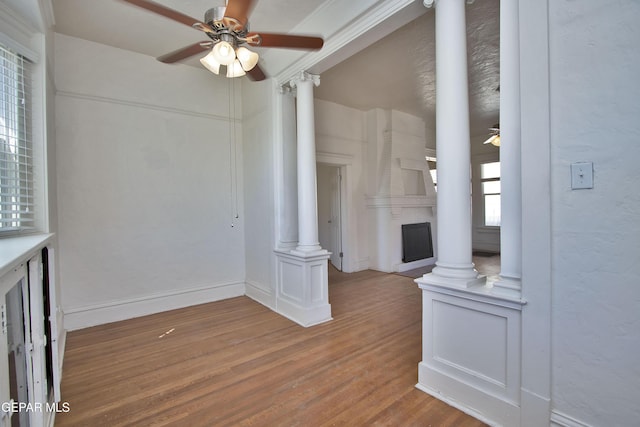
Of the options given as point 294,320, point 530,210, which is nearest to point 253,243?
point 294,320

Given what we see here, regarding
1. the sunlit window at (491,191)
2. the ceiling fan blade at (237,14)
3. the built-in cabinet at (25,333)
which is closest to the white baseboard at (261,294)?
the built-in cabinet at (25,333)

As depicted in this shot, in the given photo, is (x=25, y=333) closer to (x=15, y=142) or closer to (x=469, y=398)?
(x=15, y=142)

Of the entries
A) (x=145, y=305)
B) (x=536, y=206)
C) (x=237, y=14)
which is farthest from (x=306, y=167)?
(x=145, y=305)

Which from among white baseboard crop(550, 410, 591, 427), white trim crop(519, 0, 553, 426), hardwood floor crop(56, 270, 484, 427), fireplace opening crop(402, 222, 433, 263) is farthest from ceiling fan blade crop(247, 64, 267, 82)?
fireplace opening crop(402, 222, 433, 263)

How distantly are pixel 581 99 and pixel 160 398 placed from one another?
2.99 m

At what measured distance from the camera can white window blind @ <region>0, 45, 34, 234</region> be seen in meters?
1.96

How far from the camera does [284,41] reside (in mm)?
2119

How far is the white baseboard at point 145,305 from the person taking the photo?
3281 millimetres

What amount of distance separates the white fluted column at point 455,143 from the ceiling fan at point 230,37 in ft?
2.78

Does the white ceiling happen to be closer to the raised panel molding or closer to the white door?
the white door

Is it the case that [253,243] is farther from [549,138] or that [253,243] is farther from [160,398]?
[549,138]

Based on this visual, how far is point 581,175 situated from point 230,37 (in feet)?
7.13

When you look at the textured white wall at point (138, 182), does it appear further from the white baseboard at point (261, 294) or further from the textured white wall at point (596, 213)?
the textured white wall at point (596, 213)

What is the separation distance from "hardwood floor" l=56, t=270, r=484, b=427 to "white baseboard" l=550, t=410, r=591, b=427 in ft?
1.44
